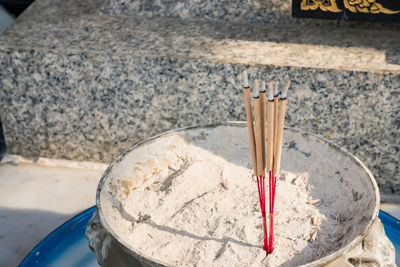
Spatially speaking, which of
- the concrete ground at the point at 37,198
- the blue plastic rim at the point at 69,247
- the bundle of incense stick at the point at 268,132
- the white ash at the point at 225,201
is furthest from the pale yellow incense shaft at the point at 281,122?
the concrete ground at the point at 37,198

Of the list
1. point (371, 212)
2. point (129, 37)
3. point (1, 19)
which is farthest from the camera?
point (1, 19)

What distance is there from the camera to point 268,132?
0.77 m

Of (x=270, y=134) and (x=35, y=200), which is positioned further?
(x=35, y=200)

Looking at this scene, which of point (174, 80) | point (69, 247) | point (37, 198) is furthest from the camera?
point (37, 198)

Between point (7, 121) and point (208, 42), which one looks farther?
point (7, 121)

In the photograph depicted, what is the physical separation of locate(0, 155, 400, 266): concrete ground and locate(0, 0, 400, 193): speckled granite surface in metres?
0.07

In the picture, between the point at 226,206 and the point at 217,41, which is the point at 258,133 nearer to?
the point at 226,206

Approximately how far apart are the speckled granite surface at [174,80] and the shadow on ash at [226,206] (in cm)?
55

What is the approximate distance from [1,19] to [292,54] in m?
A: 1.40

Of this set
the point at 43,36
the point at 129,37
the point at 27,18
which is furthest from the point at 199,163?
→ the point at 27,18

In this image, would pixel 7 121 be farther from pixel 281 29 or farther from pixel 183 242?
pixel 183 242

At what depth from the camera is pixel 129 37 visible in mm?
1686

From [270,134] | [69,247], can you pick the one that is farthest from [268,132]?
[69,247]

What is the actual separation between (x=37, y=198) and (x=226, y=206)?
969 millimetres
